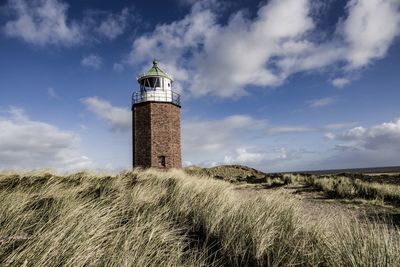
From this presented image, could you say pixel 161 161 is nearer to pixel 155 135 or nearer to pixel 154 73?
pixel 155 135

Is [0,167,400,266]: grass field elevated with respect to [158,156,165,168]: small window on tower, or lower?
lower

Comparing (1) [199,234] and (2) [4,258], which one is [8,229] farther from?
(1) [199,234]

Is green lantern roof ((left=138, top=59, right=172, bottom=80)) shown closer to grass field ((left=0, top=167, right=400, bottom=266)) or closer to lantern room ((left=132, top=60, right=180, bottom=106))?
lantern room ((left=132, top=60, right=180, bottom=106))

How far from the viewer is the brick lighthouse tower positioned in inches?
904

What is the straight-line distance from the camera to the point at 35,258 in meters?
2.98

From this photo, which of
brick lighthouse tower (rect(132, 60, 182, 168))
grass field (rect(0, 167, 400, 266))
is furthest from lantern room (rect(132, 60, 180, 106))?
grass field (rect(0, 167, 400, 266))

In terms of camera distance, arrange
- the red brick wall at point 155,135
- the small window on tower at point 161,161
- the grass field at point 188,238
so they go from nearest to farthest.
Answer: the grass field at point 188,238 → the small window on tower at point 161,161 → the red brick wall at point 155,135

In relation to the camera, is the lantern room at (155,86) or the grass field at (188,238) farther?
the lantern room at (155,86)

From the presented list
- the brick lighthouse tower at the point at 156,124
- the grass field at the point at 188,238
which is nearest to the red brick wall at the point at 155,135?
the brick lighthouse tower at the point at 156,124

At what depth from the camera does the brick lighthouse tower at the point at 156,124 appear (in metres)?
23.0

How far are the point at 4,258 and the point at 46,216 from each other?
218cm

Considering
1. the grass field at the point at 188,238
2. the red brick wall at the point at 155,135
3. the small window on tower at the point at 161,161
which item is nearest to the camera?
the grass field at the point at 188,238

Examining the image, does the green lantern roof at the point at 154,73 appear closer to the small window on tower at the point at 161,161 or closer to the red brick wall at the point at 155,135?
the red brick wall at the point at 155,135

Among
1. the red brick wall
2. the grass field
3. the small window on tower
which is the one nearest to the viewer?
the grass field
